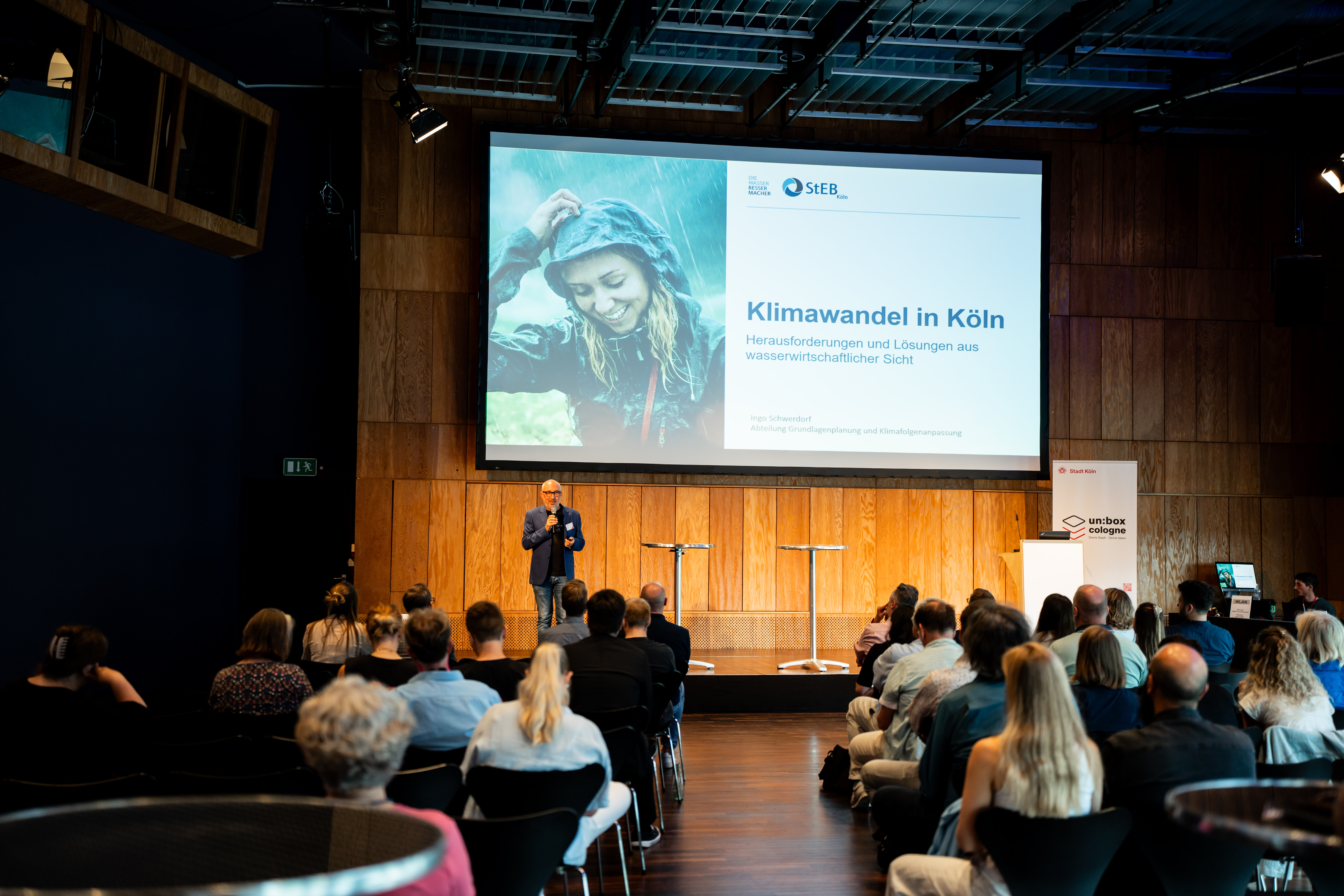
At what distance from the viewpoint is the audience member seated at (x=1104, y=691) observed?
360cm

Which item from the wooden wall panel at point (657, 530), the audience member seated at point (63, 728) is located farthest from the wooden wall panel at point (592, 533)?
the audience member seated at point (63, 728)

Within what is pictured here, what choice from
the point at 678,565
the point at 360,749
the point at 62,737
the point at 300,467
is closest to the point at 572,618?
the point at 62,737

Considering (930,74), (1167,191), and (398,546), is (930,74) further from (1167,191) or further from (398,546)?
(398,546)

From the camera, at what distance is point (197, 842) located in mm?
1079

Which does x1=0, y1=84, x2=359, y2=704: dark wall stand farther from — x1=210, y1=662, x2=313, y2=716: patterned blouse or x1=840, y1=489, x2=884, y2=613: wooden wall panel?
x1=840, y1=489, x2=884, y2=613: wooden wall panel

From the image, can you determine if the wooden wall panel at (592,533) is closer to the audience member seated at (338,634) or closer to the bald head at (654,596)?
the bald head at (654,596)

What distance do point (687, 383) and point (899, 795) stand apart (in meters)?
6.36

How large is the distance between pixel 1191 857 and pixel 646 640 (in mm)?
2920

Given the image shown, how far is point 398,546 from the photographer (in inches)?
376

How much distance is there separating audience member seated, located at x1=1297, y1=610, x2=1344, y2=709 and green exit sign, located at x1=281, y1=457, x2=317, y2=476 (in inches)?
321

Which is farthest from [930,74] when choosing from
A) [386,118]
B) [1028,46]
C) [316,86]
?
[316,86]

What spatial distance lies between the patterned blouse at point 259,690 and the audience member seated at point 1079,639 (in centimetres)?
323

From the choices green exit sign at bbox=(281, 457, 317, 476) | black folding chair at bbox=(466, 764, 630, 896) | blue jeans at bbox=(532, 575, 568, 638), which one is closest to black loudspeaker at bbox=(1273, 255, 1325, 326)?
blue jeans at bbox=(532, 575, 568, 638)

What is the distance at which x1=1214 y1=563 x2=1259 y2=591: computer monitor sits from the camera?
1036cm
